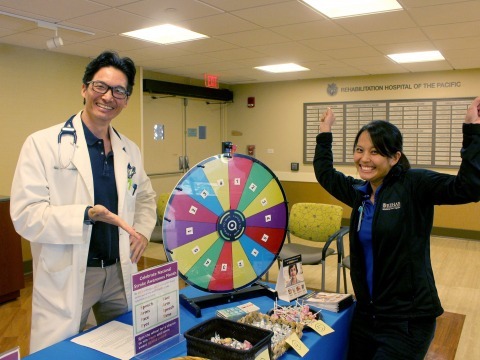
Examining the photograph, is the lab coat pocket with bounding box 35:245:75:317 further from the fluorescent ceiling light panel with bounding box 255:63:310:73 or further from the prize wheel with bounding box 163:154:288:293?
the fluorescent ceiling light panel with bounding box 255:63:310:73

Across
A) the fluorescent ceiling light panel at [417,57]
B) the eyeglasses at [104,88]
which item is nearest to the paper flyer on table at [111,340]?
the eyeglasses at [104,88]

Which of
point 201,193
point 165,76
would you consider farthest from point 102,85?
point 165,76

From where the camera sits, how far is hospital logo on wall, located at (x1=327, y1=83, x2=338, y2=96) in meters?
6.96

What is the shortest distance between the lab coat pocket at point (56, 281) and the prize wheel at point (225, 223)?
36 centimetres

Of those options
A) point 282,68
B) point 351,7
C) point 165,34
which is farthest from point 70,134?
point 282,68

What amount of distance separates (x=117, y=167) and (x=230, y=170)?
1.49 feet

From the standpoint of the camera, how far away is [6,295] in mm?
3869

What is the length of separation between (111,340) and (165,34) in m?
3.42

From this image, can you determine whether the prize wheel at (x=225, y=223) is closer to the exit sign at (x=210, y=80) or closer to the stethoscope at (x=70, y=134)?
the stethoscope at (x=70, y=134)

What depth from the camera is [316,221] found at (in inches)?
155

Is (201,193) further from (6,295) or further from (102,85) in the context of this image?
(6,295)

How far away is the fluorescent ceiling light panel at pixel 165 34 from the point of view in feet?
13.1

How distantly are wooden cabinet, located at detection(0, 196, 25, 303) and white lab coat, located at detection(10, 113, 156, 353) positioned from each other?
2634 millimetres

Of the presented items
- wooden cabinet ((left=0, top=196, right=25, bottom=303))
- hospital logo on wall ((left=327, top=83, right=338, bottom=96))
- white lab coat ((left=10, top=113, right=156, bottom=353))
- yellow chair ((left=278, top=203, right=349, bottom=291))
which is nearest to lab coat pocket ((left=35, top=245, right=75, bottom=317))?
white lab coat ((left=10, top=113, right=156, bottom=353))
